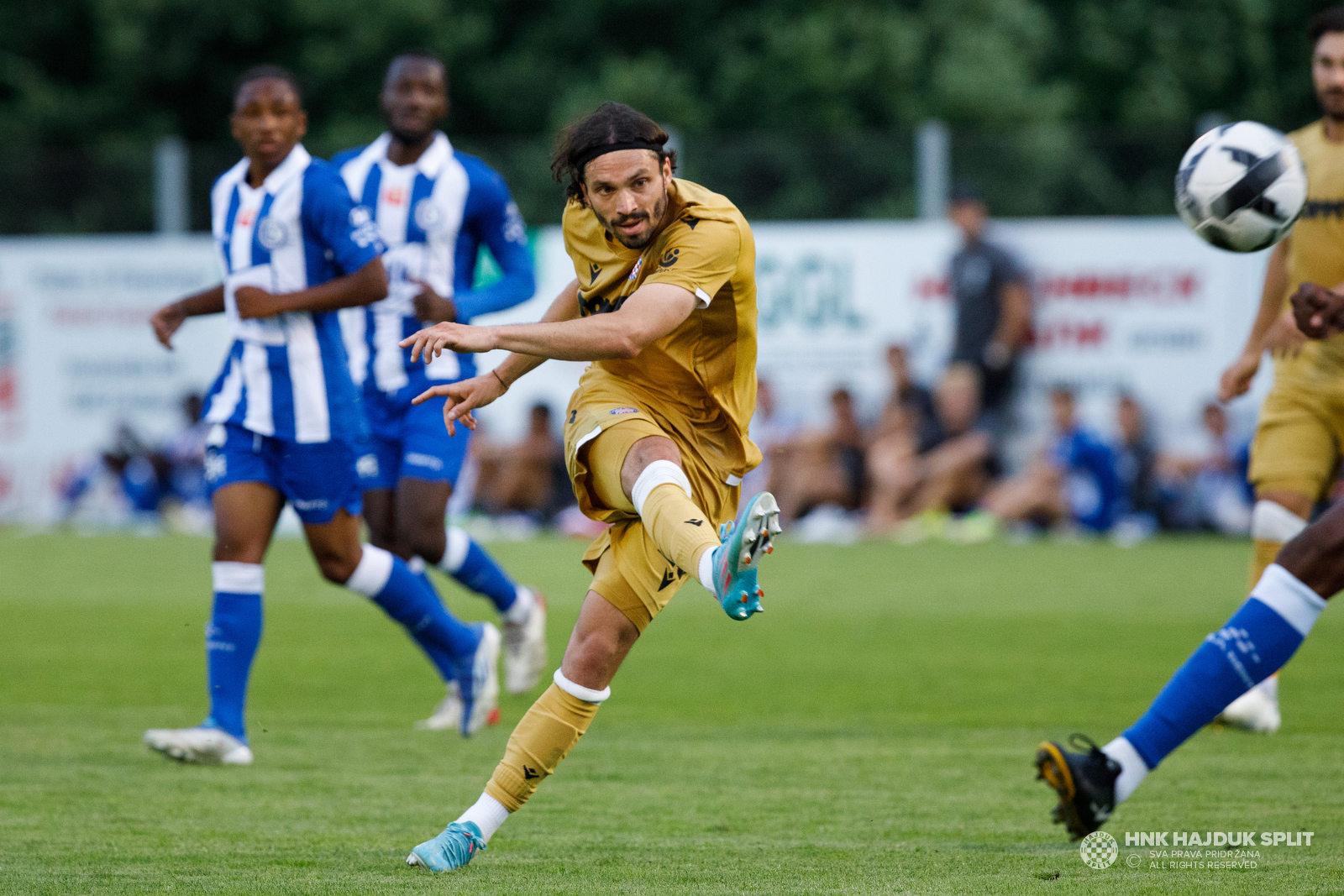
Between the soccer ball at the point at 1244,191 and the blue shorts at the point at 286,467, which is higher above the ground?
the soccer ball at the point at 1244,191

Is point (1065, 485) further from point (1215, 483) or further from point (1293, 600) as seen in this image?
point (1293, 600)

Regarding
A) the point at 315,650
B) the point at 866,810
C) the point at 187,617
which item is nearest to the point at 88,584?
the point at 187,617

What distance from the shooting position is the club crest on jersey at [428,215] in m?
7.86

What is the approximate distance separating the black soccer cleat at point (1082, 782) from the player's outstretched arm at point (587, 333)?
1.47 metres

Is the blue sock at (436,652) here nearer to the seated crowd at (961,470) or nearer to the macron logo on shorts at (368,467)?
the macron logo on shorts at (368,467)

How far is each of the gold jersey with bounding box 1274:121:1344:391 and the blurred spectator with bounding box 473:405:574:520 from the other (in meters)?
12.3

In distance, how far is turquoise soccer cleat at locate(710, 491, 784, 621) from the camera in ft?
13.7

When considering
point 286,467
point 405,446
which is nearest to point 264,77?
point 286,467

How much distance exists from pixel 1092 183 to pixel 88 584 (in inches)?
526

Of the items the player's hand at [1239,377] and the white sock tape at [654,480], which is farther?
the player's hand at [1239,377]

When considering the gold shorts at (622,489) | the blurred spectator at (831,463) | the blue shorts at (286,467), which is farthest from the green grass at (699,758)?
the blurred spectator at (831,463)

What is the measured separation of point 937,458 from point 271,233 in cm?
1186

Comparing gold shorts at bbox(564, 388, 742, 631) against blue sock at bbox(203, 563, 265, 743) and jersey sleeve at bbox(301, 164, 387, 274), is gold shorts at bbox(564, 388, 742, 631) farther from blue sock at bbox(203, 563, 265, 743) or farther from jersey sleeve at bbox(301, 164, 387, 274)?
blue sock at bbox(203, 563, 265, 743)

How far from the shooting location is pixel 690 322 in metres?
4.93
